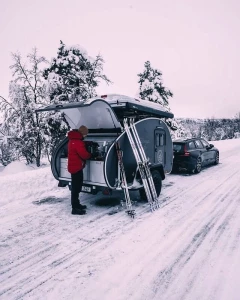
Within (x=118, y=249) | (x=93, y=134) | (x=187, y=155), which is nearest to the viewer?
(x=118, y=249)

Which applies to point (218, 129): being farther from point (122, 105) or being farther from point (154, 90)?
point (122, 105)

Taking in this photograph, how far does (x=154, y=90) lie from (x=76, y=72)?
9405 mm

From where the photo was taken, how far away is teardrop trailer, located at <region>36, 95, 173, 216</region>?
19.9 feet

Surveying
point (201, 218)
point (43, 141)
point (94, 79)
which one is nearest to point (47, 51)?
point (94, 79)

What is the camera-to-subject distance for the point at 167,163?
338 inches

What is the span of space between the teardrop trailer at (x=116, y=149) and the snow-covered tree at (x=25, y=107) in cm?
1071

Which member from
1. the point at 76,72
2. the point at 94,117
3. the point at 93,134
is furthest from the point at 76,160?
the point at 76,72

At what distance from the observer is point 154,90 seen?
84.5ft

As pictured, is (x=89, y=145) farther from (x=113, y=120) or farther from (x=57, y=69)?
(x=57, y=69)

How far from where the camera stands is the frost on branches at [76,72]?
62.1ft

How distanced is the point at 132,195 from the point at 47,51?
51.8ft

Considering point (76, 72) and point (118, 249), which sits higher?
point (76, 72)

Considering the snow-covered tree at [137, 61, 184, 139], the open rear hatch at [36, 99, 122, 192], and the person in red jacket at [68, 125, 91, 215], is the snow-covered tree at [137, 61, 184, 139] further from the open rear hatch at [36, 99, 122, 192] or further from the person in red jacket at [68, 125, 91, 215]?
the person in red jacket at [68, 125, 91, 215]

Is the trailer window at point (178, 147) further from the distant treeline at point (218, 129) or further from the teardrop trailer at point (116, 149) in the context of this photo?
the distant treeline at point (218, 129)
